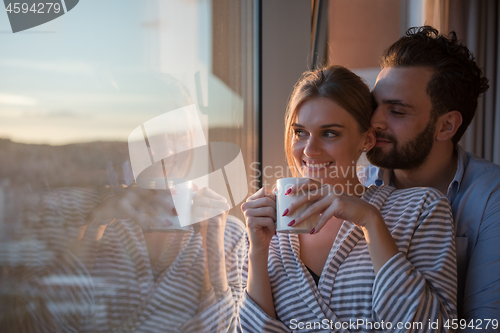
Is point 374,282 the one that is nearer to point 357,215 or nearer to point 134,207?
point 357,215

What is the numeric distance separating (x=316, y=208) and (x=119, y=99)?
513 mm

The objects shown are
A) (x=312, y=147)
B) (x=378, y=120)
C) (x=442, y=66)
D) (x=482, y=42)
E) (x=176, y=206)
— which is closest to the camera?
(x=176, y=206)

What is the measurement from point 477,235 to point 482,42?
2015 mm

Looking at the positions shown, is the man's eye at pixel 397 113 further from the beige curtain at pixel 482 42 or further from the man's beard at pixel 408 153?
the beige curtain at pixel 482 42

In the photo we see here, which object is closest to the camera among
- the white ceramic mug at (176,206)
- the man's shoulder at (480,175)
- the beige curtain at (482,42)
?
the white ceramic mug at (176,206)

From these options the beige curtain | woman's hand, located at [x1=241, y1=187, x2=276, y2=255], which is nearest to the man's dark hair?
woman's hand, located at [x1=241, y1=187, x2=276, y2=255]

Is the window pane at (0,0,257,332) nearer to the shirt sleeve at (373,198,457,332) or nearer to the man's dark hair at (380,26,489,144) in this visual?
the shirt sleeve at (373,198,457,332)

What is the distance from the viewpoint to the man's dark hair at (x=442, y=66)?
54.0 inches

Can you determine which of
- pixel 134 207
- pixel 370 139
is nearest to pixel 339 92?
pixel 370 139

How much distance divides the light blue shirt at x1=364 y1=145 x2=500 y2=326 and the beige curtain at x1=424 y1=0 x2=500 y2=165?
4.88 ft

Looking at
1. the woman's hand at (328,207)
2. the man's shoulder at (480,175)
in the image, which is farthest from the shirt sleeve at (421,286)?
the man's shoulder at (480,175)

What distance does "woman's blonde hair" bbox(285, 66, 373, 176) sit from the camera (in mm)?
1133

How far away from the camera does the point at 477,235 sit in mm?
1145

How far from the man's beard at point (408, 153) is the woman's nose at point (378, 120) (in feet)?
0.21
